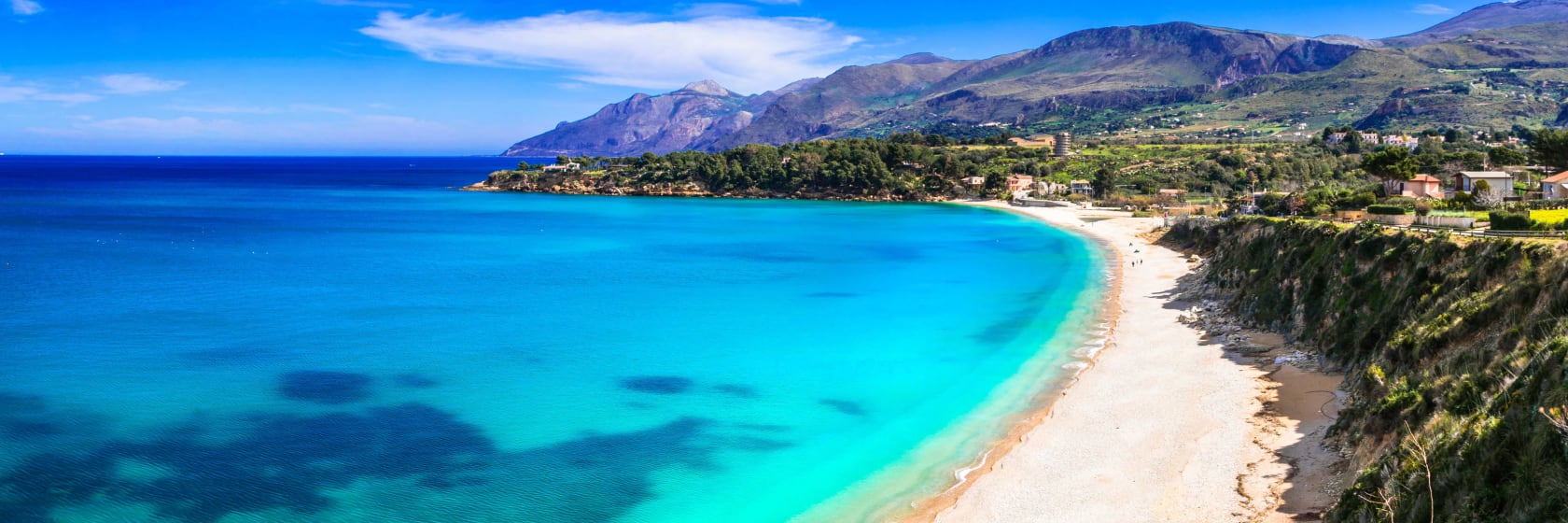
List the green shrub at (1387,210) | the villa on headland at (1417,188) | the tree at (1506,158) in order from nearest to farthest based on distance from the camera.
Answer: the green shrub at (1387,210) < the villa on headland at (1417,188) < the tree at (1506,158)

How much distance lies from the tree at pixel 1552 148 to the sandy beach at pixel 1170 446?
103 ft

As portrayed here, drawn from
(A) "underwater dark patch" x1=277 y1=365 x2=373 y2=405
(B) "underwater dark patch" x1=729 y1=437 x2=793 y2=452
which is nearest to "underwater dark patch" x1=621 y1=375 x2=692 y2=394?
(B) "underwater dark patch" x1=729 y1=437 x2=793 y2=452

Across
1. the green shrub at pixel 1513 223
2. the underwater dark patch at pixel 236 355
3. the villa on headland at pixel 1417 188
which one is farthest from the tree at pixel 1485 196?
the underwater dark patch at pixel 236 355

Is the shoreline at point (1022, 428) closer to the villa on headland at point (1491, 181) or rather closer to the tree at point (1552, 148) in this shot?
the villa on headland at point (1491, 181)

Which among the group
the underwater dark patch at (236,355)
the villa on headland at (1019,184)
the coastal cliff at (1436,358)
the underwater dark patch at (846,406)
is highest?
the villa on headland at (1019,184)

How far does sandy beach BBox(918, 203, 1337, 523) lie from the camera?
16141mm

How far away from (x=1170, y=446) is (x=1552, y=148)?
140 feet

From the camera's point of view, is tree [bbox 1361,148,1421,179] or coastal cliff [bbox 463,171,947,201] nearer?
tree [bbox 1361,148,1421,179]

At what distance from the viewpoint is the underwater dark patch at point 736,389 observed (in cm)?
2498

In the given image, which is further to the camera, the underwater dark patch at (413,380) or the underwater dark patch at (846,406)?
the underwater dark patch at (413,380)

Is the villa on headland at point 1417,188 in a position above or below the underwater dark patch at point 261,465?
above

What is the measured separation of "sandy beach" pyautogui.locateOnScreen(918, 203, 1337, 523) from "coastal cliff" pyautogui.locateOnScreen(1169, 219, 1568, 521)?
1.04 m

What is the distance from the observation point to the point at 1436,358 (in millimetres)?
18109

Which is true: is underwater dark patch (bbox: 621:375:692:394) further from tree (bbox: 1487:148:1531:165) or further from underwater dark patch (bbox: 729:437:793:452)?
tree (bbox: 1487:148:1531:165)
